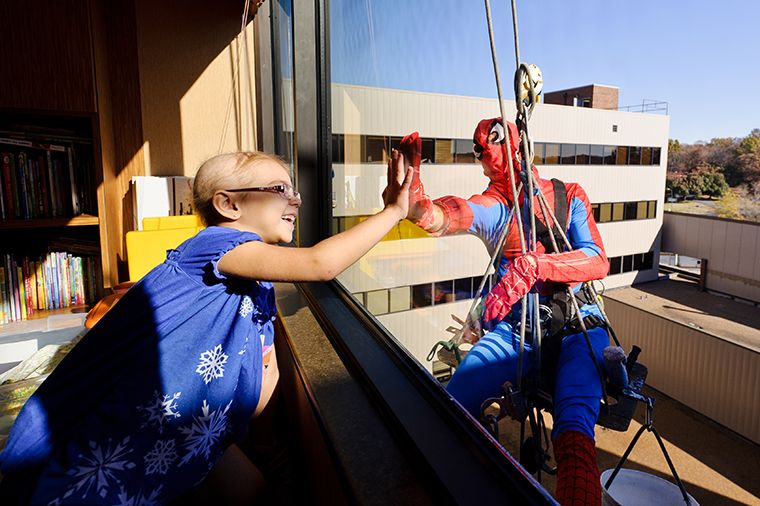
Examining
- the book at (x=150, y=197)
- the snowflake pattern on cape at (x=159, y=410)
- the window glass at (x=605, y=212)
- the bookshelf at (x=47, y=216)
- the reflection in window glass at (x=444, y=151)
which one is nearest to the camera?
the window glass at (x=605, y=212)

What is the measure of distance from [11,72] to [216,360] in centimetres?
196

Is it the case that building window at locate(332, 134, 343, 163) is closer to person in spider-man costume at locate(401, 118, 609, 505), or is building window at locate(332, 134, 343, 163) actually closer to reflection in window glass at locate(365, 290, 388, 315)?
reflection in window glass at locate(365, 290, 388, 315)

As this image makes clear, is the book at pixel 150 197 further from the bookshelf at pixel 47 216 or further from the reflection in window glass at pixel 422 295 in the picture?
the reflection in window glass at pixel 422 295

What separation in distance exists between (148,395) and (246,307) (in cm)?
25

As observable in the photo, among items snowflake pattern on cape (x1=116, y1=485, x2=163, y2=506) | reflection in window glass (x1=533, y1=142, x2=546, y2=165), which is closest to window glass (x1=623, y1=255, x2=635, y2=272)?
reflection in window glass (x1=533, y1=142, x2=546, y2=165)

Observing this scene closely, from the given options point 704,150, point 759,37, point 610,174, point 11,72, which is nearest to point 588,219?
point 610,174

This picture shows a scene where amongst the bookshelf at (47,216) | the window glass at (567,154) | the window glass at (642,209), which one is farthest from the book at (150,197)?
the window glass at (642,209)

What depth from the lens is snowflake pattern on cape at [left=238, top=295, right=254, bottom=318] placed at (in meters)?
1.00

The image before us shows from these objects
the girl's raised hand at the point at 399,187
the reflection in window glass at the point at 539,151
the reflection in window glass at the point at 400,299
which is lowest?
the reflection in window glass at the point at 400,299

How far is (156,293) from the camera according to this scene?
0.91 metres

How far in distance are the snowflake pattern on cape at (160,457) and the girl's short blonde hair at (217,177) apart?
48 centimetres

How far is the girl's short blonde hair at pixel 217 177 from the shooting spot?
1.03 metres

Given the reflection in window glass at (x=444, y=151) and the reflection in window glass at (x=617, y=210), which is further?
the reflection in window glass at (x=444, y=151)

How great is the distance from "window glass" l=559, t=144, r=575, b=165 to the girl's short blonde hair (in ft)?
2.14
